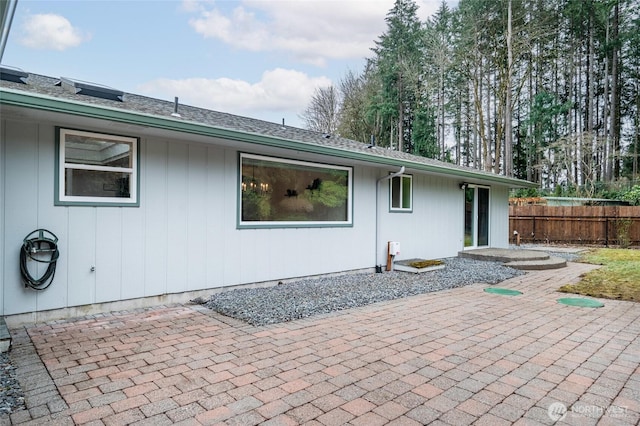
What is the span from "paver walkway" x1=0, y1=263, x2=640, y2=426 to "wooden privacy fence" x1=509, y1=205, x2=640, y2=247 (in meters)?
11.1

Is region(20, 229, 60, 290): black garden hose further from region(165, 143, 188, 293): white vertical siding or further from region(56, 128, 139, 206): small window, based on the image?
region(165, 143, 188, 293): white vertical siding

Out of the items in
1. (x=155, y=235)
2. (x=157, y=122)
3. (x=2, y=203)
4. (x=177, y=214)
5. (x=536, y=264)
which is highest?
(x=157, y=122)

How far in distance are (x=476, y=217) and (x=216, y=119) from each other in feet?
25.0

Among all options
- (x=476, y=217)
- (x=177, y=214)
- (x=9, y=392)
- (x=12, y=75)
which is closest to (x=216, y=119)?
(x=177, y=214)

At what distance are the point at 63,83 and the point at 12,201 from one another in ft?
7.58

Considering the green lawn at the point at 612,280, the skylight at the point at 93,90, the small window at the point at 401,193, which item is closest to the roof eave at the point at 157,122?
the small window at the point at 401,193

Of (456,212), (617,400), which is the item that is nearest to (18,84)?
(617,400)

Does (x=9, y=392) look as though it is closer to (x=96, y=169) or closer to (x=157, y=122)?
(x=96, y=169)

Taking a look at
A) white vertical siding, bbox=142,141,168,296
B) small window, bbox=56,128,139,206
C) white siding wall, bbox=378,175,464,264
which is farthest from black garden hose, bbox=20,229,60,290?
white siding wall, bbox=378,175,464,264

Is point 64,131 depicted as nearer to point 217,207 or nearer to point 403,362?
point 217,207

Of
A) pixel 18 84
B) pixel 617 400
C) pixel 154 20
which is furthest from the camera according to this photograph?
Answer: pixel 154 20

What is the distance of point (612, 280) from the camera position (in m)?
6.86

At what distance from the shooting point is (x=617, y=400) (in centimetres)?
240

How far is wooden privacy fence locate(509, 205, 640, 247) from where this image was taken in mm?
13375
